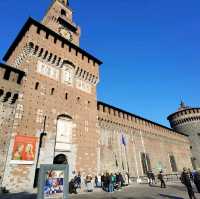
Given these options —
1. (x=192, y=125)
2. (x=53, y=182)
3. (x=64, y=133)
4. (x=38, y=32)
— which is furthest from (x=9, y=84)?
(x=192, y=125)

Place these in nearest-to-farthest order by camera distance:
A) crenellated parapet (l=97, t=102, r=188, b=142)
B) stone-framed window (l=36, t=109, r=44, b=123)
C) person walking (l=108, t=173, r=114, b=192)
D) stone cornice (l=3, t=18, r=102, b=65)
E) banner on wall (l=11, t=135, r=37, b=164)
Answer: banner on wall (l=11, t=135, r=37, b=164), person walking (l=108, t=173, r=114, b=192), stone-framed window (l=36, t=109, r=44, b=123), stone cornice (l=3, t=18, r=102, b=65), crenellated parapet (l=97, t=102, r=188, b=142)

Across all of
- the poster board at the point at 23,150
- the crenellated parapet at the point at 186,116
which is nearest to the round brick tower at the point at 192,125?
the crenellated parapet at the point at 186,116

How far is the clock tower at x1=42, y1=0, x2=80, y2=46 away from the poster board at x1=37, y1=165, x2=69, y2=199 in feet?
60.9

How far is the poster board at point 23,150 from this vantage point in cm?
A: 1297

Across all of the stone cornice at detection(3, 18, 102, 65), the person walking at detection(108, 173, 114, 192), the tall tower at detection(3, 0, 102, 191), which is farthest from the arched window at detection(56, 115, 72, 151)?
the stone cornice at detection(3, 18, 102, 65)

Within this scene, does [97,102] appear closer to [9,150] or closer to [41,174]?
[9,150]

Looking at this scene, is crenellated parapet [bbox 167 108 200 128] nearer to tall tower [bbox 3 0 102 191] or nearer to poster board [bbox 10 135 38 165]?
tall tower [bbox 3 0 102 191]

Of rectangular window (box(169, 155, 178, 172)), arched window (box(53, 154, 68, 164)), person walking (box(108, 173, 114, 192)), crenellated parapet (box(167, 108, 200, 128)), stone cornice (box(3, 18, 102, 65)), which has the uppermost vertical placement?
stone cornice (box(3, 18, 102, 65))

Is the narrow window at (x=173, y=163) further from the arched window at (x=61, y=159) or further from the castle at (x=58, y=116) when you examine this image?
the arched window at (x=61, y=159)

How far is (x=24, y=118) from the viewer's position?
14.2 metres

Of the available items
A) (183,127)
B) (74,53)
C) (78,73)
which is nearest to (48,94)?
(78,73)

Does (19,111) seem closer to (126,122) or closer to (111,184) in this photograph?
(111,184)

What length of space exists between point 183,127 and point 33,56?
32321 millimetres

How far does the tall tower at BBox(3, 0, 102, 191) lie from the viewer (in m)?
Answer: 13.9
